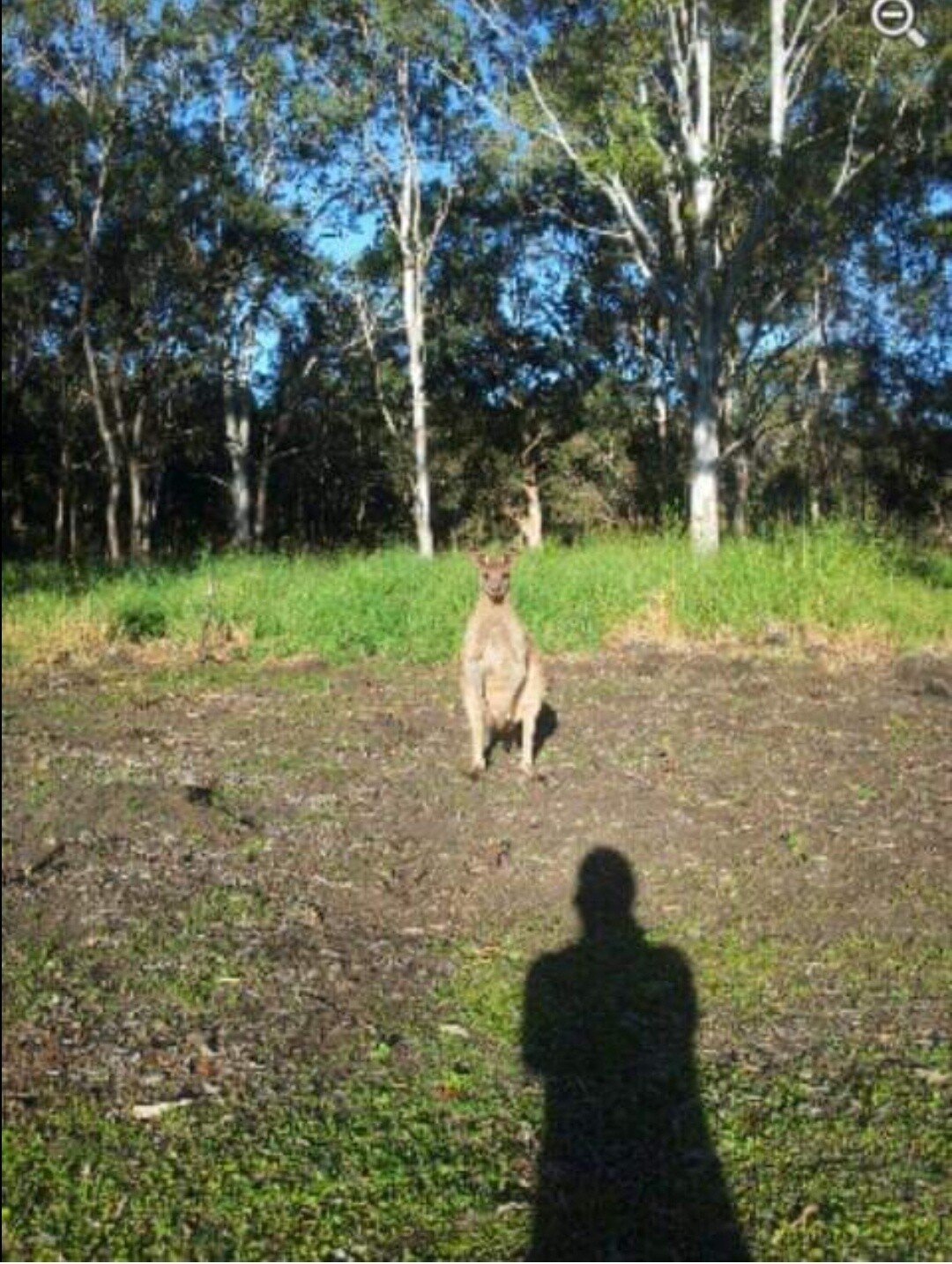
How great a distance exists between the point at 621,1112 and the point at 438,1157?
548mm

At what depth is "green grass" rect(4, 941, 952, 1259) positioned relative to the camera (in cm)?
152

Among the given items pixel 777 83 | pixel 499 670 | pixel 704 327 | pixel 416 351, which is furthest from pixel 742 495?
pixel 499 670

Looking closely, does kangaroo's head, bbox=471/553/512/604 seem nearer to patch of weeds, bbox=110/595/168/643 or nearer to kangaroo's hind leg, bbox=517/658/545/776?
kangaroo's hind leg, bbox=517/658/545/776

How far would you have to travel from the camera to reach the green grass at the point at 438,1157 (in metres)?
1.52

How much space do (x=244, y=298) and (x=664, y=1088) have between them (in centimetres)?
242

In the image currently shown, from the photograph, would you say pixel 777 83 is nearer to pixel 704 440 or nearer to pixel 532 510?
pixel 704 440

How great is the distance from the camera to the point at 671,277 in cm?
1727

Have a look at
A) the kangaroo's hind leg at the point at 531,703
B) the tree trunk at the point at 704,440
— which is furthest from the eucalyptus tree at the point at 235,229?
the tree trunk at the point at 704,440

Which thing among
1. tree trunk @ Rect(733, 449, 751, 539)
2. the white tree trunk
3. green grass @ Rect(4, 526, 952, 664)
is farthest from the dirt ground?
the white tree trunk

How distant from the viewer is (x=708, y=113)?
13734mm

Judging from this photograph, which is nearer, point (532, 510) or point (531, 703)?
point (531, 703)

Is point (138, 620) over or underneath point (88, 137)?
underneath

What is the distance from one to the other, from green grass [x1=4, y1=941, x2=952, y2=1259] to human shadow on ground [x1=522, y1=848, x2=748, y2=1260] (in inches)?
1.8

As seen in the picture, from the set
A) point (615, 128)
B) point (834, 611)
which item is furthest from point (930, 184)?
point (834, 611)
